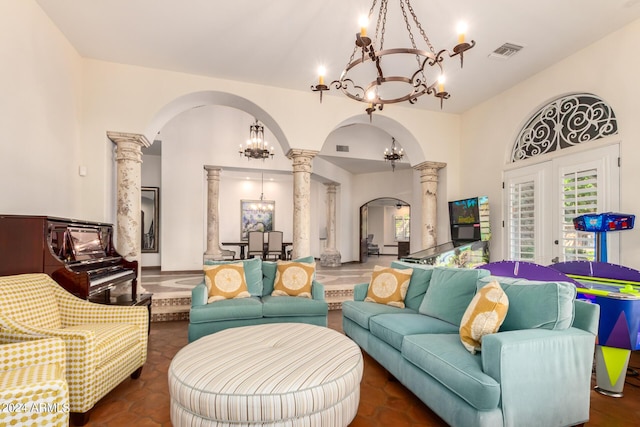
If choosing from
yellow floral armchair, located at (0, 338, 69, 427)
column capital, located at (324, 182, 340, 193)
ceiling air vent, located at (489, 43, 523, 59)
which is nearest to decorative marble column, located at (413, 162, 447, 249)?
ceiling air vent, located at (489, 43, 523, 59)

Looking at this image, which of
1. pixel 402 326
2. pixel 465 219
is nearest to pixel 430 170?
pixel 465 219

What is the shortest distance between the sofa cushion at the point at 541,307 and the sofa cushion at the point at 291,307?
191 cm

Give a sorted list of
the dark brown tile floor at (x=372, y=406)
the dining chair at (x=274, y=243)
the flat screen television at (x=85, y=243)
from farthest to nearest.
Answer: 1. the dining chair at (x=274, y=243)
2. the flat screen television at (x=85, y=243)
3. the dark brown tile floor at (x=372, y=406)

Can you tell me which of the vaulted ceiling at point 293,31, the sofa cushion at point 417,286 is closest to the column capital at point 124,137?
the vaulted ceiling at point 293,31

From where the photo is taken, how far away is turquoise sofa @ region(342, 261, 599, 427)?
5.78 feet

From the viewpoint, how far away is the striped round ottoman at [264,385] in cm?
165

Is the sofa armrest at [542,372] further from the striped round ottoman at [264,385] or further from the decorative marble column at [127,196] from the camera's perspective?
the decorative marble column at [127,196]

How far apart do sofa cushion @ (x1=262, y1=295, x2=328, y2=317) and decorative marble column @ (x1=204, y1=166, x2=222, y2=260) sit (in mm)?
5033

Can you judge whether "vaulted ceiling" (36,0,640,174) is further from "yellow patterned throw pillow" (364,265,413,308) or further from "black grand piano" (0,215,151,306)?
"yellow patterned throw pillow" (364,265,413,308)

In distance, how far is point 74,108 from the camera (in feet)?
13.8

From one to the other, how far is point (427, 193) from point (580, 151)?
2585 mm

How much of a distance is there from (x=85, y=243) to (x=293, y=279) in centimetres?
217

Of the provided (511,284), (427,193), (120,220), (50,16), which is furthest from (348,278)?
(50,16)

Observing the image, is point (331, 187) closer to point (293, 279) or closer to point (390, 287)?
point (293, 279)
